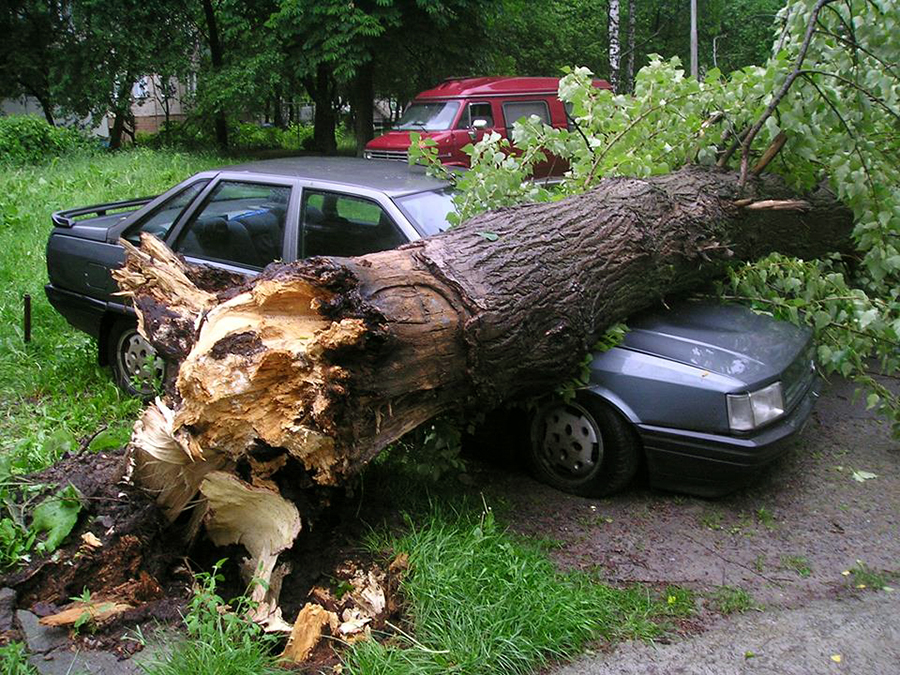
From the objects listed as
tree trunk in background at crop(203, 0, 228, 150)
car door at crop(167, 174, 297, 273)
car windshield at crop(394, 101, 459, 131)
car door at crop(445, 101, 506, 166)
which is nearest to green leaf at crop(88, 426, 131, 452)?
car door at crop(167, 174, 297, 273)

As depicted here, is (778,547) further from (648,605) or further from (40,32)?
(40,32)

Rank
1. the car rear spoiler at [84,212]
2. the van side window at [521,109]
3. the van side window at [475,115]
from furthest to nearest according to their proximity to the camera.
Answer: the van side window at [521,109] < the van side window at [475,115] < the car rear spoiler at [84,212]

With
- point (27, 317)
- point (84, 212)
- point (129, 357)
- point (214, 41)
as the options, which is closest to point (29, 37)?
point (214, 41)

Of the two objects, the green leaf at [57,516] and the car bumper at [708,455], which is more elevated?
the green leaf at [57,516]

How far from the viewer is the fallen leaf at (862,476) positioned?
5039 millimetres

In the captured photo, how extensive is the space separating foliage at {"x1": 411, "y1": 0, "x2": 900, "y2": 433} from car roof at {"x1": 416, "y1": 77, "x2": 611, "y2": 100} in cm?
977

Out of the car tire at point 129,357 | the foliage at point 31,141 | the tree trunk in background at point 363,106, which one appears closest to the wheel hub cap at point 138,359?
the car tire at point 129,357

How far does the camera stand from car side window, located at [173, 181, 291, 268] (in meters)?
5.66

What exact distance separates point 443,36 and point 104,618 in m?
18.4

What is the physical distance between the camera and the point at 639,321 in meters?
4.90

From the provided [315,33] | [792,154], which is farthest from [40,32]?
[792,154]

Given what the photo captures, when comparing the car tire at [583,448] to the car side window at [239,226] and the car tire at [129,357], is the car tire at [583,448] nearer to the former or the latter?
the car side window at [239,226]

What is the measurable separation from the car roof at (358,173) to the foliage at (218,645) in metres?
2.85

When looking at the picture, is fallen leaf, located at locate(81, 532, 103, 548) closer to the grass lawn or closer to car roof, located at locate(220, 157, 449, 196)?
the grass lawn
